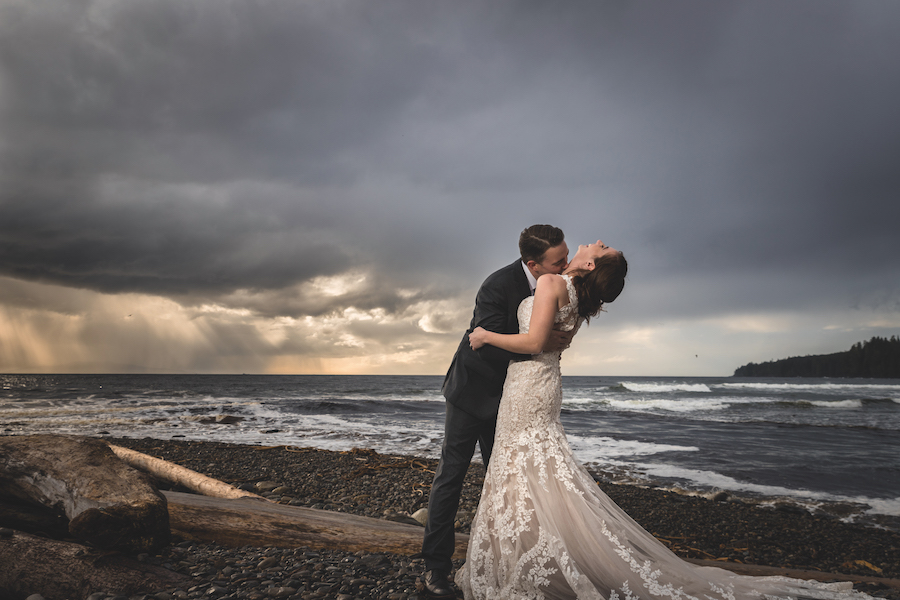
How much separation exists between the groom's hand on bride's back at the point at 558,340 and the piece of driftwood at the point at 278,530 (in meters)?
1.90

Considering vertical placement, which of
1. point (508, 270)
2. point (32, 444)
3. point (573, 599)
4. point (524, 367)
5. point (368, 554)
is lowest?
point (368, 554)

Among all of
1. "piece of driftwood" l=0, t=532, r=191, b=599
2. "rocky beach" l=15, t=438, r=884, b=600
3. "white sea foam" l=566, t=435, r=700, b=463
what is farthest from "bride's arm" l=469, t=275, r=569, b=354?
"white sea foam" l=566, t=435, r=700, b=463

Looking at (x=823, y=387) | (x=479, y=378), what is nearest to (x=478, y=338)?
(x=479, y=378)

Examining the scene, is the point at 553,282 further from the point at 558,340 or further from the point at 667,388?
the point at 667,388

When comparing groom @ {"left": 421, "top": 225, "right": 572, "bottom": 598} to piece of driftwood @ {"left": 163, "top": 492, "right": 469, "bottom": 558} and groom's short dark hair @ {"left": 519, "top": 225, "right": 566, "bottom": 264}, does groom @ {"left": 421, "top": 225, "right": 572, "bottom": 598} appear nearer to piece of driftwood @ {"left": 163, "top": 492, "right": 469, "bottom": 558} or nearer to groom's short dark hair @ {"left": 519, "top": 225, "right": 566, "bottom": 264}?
groom's short dark hair @ {"left": 519, "top": 225, "right": 566, "bottom": 264}

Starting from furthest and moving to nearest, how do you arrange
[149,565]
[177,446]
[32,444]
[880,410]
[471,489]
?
[880,410], [177,446], [471,489], [32,444], [149,565]

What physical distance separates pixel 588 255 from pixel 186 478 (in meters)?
5.61

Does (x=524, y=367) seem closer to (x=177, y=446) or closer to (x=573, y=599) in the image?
(x=573, y=599)

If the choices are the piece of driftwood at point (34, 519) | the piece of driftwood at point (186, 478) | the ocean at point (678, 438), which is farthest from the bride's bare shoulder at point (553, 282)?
the ocean at point (678, 438)

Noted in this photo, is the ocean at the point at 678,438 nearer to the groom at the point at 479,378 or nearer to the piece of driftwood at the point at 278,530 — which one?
the piece of driftwood at the point at 278,530

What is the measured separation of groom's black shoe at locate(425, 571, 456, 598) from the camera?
2688mm

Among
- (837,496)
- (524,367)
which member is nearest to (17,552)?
(524,367)

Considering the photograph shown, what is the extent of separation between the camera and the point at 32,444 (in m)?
A: 3.23

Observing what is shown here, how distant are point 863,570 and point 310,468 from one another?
25.5 ft
